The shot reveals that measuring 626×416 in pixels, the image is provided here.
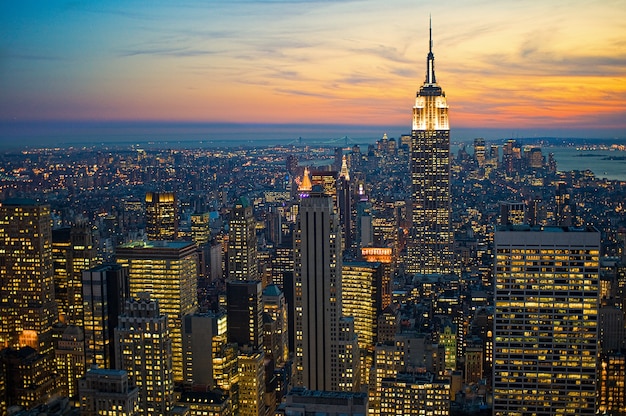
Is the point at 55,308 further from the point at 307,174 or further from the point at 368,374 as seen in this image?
the point at 307,174

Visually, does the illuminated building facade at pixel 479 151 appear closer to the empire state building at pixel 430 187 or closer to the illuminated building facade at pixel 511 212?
the illuminated building facade at pixel 511 212

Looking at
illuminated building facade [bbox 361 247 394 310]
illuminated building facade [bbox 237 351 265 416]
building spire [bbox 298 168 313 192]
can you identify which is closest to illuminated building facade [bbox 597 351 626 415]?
illuminated building facade [bbox 237 351 265 416]

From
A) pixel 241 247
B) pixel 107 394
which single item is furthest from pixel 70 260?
pixel 107 394

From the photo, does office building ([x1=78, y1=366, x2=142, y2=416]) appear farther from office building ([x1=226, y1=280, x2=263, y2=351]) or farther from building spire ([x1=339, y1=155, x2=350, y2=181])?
building spire ([x1=339, y1=155, x2=350, y2=181])

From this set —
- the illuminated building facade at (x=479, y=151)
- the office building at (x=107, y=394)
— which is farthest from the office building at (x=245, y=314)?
the illuminated building facade at (x=479, y=151)

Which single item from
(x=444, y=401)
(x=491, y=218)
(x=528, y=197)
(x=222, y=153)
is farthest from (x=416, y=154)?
(x=444, y=401)

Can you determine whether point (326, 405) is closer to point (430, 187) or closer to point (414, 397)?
point (414, 397)
